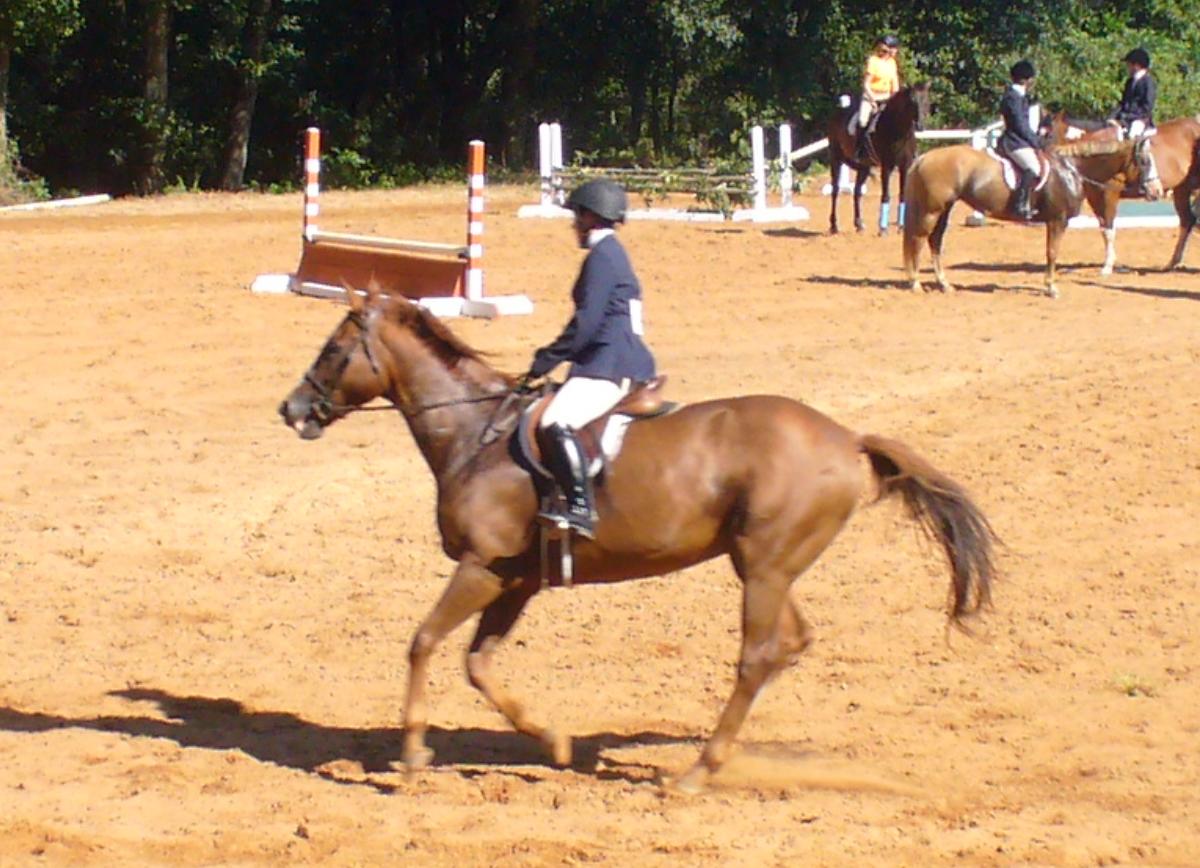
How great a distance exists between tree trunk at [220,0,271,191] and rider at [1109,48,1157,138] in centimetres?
1803

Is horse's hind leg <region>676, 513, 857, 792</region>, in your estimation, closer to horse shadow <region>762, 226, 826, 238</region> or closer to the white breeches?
the white breeches

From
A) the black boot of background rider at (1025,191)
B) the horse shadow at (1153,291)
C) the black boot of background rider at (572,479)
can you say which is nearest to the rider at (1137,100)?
the horse shadow at (1153,291)

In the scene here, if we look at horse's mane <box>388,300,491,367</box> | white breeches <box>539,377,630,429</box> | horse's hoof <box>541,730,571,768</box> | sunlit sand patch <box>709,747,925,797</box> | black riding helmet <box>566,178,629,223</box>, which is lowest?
sunlit sand patch <box>709,747,925,797</box>

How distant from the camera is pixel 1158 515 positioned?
12016 mm

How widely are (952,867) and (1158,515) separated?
577 centimetres

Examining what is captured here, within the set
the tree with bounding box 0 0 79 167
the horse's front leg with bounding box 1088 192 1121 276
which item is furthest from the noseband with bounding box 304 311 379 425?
the tree with bounding box 0 0 79 167

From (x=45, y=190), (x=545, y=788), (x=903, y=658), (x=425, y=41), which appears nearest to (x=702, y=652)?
(x=903, y=658)

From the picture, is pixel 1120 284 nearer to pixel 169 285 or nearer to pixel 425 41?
pixel 169 285

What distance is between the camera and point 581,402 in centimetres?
790

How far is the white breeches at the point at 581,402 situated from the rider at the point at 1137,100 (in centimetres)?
1621

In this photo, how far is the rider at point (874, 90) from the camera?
80.3 feet

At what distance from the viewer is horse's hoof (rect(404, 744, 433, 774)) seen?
786 cm

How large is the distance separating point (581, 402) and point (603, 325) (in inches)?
13.8

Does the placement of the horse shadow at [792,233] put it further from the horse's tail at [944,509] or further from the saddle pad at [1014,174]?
the horse's tail at [944,509]
